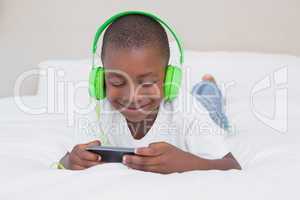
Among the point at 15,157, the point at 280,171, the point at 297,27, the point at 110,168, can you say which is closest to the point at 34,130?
the point at 15,157

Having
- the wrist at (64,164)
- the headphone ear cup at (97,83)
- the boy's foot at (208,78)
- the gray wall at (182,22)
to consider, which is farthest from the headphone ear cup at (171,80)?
the gray wall at (182,22)

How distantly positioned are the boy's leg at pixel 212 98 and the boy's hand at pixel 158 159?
46cm

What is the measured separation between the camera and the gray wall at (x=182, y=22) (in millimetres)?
1633

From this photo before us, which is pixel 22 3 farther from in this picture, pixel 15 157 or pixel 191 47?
pixel 15 157

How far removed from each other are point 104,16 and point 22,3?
1.14 feet

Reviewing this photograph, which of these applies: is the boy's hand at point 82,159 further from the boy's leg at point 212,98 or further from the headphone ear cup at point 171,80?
the boy's leg at point 212,98

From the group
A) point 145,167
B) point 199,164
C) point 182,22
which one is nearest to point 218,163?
point 199,164

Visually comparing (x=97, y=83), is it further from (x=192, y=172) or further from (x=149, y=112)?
(x=192, y=172)

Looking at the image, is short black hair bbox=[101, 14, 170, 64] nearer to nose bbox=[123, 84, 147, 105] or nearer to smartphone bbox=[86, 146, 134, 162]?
nose bbox=[123, 84, 147, 105]

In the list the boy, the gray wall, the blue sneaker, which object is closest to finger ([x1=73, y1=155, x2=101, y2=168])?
the boy

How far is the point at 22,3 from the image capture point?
1.64 metres

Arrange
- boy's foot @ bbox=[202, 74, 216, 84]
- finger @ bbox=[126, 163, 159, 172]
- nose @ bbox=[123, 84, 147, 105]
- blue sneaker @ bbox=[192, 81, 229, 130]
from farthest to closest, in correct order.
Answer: boy's foot @ bbox=[202, 74, 216, 84] → blue sneaker @ bbox=[192, 81, 229, 130] → nose @ bbox=[123, 84, 147, 105] → finger @ bbox=[126, 163, 159, 172]

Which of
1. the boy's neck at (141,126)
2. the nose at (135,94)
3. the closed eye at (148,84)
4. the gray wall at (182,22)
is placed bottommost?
the boy's neck at (141,126)

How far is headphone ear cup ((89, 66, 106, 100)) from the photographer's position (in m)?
0.86
